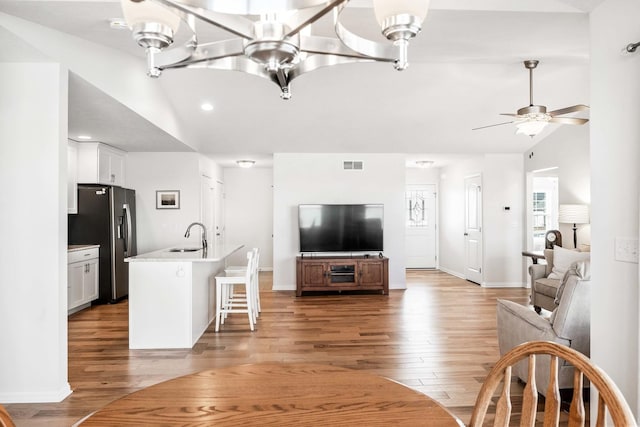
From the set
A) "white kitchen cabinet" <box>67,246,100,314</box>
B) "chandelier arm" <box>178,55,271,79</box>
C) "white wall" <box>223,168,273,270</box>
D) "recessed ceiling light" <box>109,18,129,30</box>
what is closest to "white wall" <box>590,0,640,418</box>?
"chandelier arm" <box>178,55,271,79</box>

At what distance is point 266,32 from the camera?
1.16 m

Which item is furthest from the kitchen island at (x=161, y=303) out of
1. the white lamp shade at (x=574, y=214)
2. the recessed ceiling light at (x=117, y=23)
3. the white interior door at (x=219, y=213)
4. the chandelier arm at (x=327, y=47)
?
the white lamp shade at (x=574, y=214)

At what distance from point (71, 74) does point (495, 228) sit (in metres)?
6.47

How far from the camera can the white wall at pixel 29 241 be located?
9.36 ft

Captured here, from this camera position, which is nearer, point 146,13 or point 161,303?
point 146,13

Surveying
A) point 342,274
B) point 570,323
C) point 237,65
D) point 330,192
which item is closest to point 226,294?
point 342,274

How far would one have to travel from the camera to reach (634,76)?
2070mm

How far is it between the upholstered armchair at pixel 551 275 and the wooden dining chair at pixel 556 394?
13.6 ft

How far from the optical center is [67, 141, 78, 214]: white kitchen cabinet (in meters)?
5.50

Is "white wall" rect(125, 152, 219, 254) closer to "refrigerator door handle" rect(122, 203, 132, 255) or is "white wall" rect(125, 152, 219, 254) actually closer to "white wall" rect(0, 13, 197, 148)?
"refrigerator door handle" rect(122, 203, 132, 255)

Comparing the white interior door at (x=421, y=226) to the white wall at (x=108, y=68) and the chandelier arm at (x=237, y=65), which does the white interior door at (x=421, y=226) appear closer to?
the white wall at (x=108, y=68)

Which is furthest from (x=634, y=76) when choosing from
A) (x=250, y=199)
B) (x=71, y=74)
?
(x=250, y=199)

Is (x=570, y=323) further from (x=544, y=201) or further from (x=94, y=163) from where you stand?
(x=544, y=201)

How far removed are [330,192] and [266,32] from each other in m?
5.88
